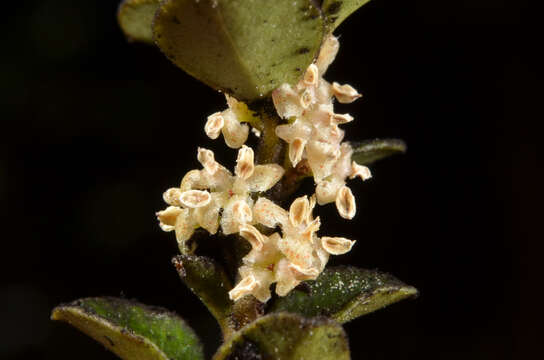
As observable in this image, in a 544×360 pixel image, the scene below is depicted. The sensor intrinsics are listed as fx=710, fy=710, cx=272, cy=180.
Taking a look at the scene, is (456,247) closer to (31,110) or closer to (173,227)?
(31,110)

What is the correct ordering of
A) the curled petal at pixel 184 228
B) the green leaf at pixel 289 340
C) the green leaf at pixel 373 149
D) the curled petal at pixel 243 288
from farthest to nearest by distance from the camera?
the green leaf at pixel 373 149
the curled petal at pixel 184 228
the curled petal at pixel 243 288
the green leaf at pixel 289 340

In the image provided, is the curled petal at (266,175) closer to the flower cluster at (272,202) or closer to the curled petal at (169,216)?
the flower cluster at (272,202)

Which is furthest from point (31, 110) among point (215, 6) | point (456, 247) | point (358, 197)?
point (215, 6)

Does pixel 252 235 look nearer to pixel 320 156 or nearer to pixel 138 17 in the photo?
pixel 320 156

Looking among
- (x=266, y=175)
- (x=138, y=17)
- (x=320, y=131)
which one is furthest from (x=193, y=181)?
(x=138, y=17)

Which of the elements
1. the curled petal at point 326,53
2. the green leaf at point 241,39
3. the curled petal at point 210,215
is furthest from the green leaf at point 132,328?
the curled petal at point 326,53

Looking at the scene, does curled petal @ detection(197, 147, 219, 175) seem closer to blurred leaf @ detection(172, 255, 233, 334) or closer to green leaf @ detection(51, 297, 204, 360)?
blurred leaf @ detection(172, 255, 233, 334)
